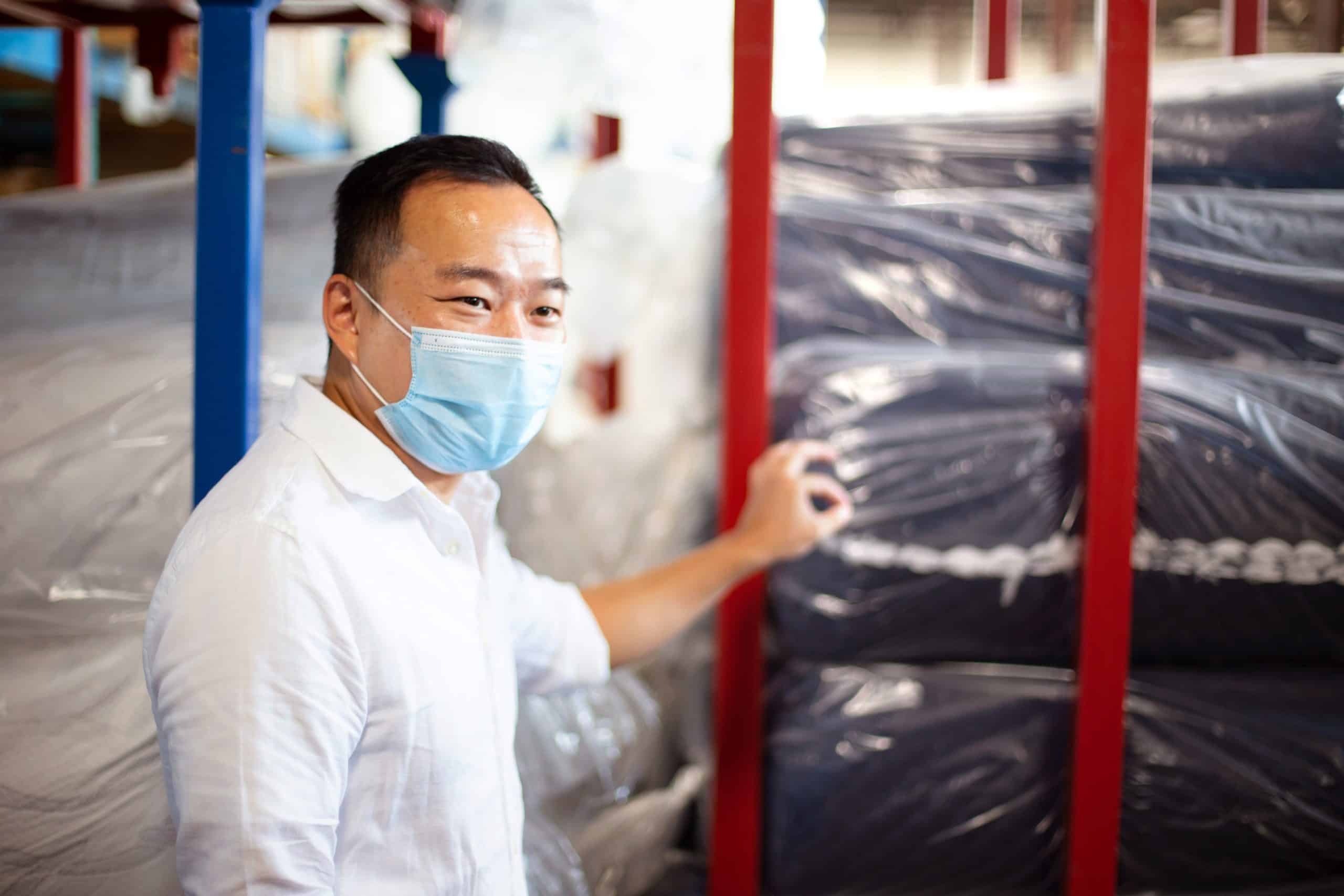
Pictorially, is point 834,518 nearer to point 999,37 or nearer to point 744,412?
point 744,412

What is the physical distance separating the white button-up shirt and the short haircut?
0.44 feet

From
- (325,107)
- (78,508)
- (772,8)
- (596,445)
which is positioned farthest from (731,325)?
(325,107)

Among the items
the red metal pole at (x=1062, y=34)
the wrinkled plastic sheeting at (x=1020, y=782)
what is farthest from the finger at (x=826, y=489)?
the red metal pole at (x=1062, y=34)

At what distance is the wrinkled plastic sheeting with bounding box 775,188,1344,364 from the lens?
1312 mm

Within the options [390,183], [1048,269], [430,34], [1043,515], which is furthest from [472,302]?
[430,34]

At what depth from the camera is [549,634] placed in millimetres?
1111

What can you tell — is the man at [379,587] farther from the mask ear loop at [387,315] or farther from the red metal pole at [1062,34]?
the red metal pole at [1062,34]

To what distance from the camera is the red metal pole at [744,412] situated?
4.04 feet

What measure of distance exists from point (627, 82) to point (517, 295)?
2.94 feet

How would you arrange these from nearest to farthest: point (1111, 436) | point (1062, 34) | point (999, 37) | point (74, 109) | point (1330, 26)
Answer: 1. point (1111, 436)
2. point (999, 37)
3. point (74, 109)
4. point (1062, 34)
5. point (1330, 26)

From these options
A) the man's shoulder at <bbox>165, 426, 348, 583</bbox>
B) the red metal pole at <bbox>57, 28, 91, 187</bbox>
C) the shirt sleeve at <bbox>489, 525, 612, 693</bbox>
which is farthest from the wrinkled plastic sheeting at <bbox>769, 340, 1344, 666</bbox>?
the red metal pole at <bbox>57, 28, 91, 187</bbox>

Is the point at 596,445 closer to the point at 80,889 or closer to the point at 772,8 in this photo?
the point at 772,8

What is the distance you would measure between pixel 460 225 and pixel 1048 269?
912mm

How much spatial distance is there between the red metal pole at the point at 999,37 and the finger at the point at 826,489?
1.12m
